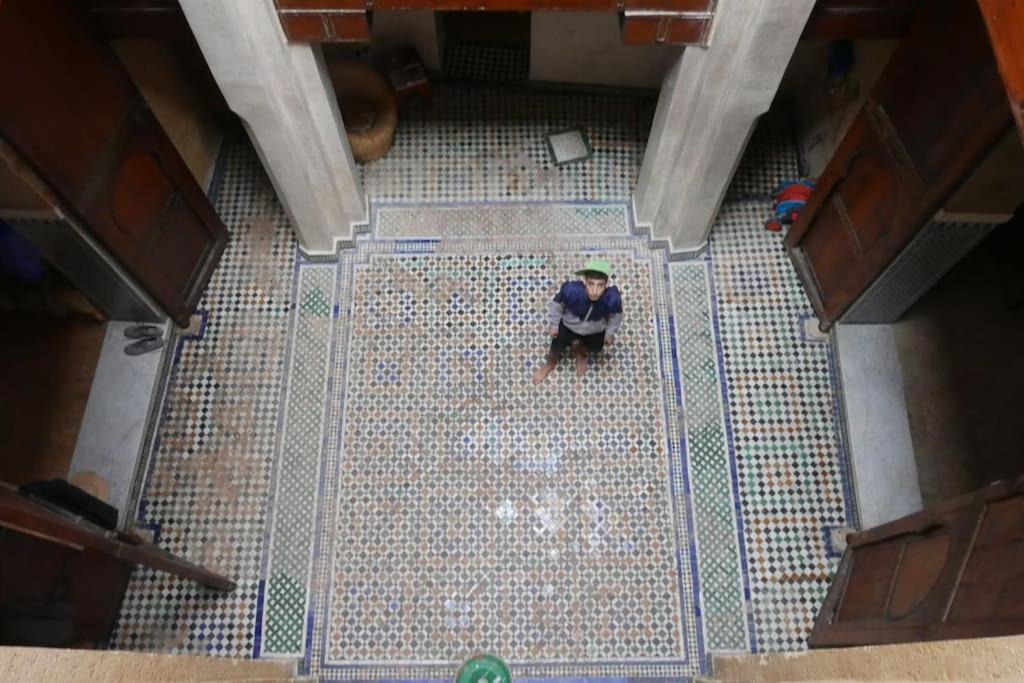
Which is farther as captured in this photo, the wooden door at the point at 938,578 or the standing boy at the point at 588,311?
the standing boy at the point at 588,311

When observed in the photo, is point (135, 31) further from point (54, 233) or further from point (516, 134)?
point (516, 134)

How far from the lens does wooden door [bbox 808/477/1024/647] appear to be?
5.15ft

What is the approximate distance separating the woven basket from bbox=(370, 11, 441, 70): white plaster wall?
0.23m

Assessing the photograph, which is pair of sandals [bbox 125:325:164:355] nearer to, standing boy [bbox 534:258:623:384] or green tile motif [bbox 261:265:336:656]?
green tile motif [bbox 261:265:336:656]

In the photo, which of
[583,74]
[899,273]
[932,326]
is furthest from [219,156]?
[932,326]

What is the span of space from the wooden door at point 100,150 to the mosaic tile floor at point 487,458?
30 centimetres

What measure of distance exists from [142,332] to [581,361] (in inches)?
73.8

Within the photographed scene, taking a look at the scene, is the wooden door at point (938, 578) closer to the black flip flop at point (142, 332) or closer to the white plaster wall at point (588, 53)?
the white plaster wall at point (588, 53)

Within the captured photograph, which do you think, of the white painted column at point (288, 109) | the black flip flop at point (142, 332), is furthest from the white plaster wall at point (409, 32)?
the black flip flop at point (142, 332)

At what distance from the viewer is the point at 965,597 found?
1678 millimetres

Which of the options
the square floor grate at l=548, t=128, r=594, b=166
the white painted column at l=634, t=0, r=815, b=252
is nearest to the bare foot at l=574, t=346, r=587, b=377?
the white painted column at l=634, t=0, r=815, b=252

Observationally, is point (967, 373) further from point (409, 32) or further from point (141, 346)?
point (141, 346)

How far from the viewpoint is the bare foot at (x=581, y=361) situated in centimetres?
296

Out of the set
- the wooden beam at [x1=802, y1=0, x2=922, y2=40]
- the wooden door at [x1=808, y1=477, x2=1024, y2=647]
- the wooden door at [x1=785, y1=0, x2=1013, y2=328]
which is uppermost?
the wooden beam at [x1=802, y1=0, x2=922, y2=40]
